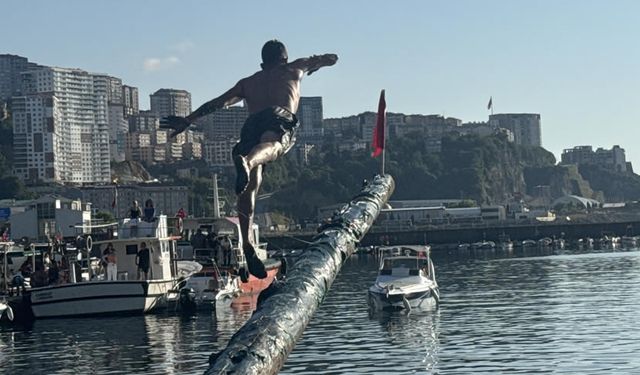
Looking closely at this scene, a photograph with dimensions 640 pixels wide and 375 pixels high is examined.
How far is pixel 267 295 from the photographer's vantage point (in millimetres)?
10891

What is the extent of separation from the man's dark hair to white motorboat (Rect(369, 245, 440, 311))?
141 feet

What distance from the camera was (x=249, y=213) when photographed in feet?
36.1

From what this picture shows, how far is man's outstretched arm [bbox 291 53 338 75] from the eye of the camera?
38.4ft

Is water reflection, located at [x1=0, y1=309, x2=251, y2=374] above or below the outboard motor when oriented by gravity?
below

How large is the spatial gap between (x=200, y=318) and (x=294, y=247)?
139m

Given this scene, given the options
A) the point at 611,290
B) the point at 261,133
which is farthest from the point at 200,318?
the point at 261,133

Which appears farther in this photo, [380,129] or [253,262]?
[380,129]

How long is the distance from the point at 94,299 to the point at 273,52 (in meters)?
46.6

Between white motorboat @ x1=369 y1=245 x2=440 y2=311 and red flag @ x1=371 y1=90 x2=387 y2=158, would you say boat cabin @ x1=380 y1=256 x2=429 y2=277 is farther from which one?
red flag @ x1=371 y1=90 x2=387 y2=158

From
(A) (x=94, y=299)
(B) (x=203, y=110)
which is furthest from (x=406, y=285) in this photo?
(B) (x=203, y=110)

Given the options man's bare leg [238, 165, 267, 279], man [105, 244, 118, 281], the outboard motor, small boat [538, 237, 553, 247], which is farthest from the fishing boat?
small boat [538, 237, 553, 247]

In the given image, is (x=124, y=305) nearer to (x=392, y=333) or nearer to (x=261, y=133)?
(x=392, y=333)

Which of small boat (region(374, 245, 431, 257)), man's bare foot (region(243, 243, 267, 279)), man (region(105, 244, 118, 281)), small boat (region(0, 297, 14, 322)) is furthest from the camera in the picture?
small boat (region(374, 245, 431, 257))

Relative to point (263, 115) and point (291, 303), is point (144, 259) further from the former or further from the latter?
point (291, 303)
